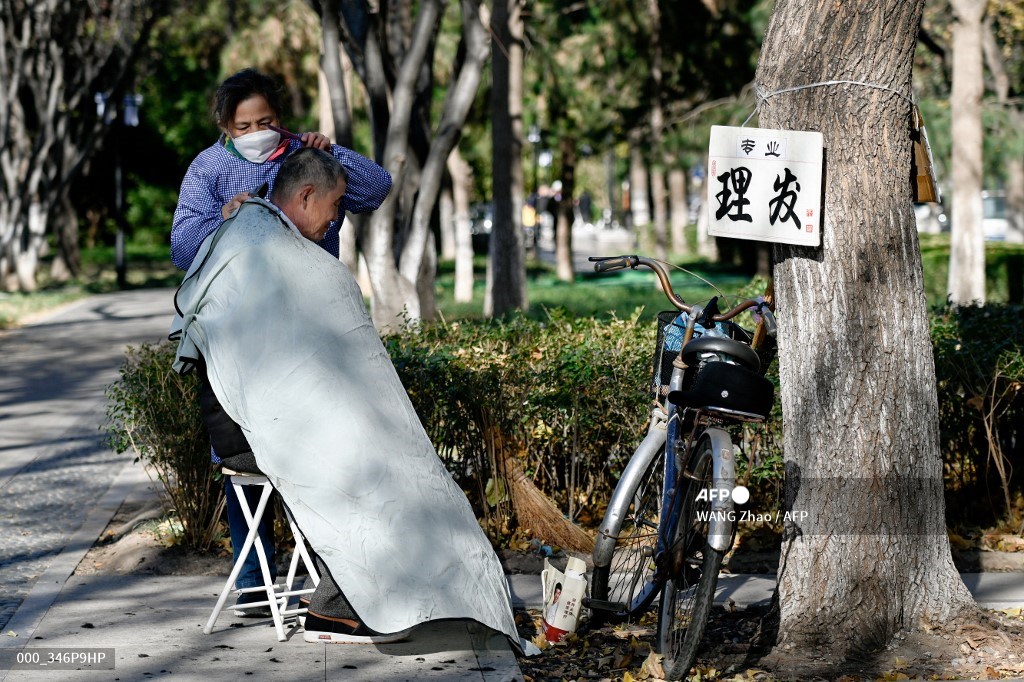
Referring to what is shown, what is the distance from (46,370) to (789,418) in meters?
10.7

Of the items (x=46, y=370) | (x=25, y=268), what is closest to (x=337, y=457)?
(x=46, y=370)

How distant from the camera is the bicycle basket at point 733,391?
4039mm

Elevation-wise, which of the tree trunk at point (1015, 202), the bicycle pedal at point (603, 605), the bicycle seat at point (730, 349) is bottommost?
the bicycle pedal at point (603, 605)

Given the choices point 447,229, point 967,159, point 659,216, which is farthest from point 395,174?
point 447,229

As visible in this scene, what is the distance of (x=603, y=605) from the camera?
4758 mm

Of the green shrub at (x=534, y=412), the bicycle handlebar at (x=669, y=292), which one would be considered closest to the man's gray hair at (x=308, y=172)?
the bicycle handlebar at (x=669, y=292)

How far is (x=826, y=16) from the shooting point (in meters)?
4.32

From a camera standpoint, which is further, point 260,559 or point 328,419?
point 260,559

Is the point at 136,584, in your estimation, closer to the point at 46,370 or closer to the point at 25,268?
the point at 46,370

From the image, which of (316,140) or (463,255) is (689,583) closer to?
(316,140)

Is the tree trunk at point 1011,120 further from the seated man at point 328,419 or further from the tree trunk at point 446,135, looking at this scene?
the seated man at point 328,419

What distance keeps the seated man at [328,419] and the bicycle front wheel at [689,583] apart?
56cm

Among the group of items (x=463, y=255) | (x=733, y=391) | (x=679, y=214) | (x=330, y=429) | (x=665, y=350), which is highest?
(x=679, y=214)

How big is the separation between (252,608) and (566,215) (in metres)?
25.9
